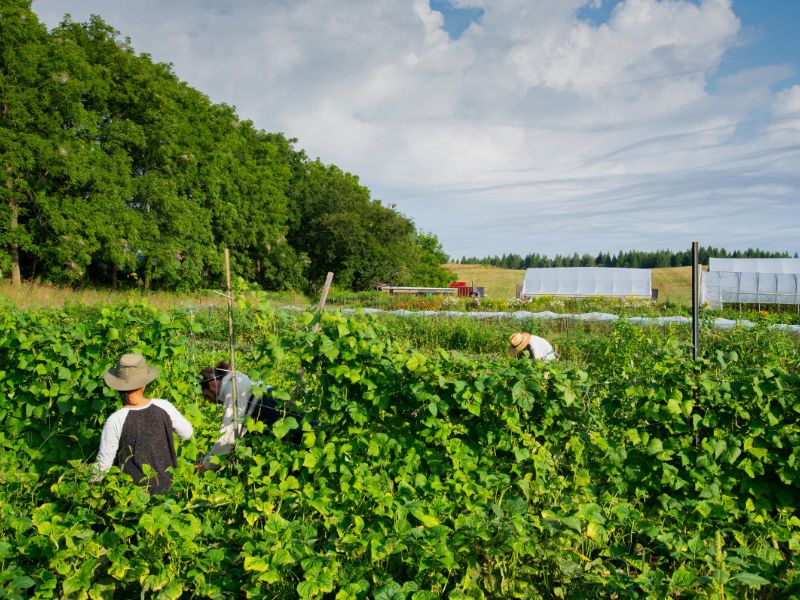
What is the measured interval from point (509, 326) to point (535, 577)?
463 inches

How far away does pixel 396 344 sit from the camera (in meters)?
3.88

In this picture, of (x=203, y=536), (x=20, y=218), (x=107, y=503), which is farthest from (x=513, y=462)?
(x=20, y=218)

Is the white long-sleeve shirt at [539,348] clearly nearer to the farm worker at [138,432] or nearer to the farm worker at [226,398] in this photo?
the farm worker at [226,398]

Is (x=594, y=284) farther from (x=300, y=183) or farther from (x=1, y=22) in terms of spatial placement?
(x=1, y=22)

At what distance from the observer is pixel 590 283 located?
3472 cm

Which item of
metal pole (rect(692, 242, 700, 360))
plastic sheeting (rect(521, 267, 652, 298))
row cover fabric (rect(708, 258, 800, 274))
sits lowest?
metal pole (rect(692, 242, 700, 360))

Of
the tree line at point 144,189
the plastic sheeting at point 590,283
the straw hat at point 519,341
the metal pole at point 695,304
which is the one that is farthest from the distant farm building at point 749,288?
the straw hat at point 519,341

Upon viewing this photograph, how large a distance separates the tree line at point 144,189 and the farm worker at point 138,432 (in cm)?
1930

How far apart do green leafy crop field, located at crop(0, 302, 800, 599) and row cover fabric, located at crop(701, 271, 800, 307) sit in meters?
26.4

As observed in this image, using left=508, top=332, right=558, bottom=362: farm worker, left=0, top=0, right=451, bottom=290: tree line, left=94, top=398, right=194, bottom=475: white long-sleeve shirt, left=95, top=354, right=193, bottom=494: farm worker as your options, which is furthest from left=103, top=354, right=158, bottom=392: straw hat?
left=0, top=0, right=451, bottom=290: tree line

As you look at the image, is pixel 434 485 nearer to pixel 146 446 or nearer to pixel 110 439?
pixel 146 446

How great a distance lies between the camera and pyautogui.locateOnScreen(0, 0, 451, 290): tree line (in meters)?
20.0

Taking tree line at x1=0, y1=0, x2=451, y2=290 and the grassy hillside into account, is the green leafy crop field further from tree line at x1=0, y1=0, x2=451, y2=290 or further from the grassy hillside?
the grassy hillside

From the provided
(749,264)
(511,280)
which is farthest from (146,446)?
(511,280)
